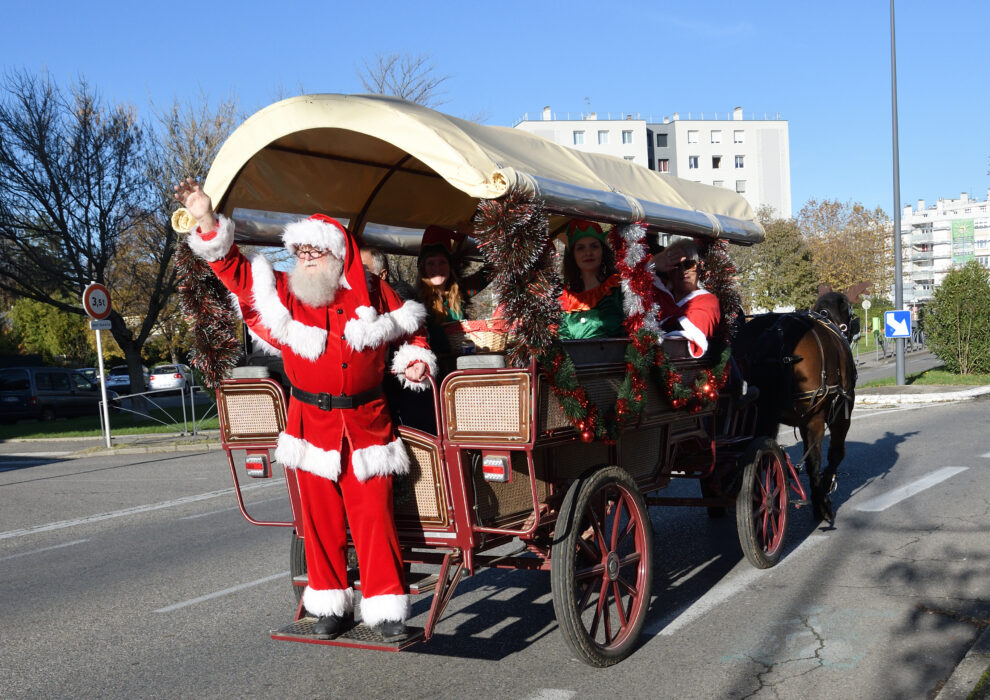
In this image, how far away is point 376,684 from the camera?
446 cm

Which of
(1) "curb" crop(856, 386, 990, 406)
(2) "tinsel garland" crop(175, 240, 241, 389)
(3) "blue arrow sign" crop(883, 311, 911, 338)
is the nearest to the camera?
(2) "tinsel garland" crop(175, 240, 241, 389)

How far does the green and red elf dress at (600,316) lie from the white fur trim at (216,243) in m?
1.85

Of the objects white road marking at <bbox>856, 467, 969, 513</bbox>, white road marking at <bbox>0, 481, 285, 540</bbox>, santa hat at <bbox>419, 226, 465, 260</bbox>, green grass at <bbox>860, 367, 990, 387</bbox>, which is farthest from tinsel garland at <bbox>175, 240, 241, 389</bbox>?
green grass at <bbox>860, 367, 990, 387</bbox>

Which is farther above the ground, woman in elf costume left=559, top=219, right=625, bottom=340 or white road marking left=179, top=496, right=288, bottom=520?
woman in elf costume left=559, top=219, right=625, bottom=340

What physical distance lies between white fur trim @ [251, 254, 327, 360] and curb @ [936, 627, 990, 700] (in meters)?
3.04

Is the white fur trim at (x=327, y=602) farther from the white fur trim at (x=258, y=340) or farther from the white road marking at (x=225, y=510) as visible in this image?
the white road marking at (x=225, y=510)

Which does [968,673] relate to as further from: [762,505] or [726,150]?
[726,150]

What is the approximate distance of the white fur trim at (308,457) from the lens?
14.0ft

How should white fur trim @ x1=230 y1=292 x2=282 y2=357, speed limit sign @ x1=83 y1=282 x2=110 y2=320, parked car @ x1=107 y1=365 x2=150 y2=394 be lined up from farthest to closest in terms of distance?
parked car @ x1=107 y1=365 x2=150 y2=394 → speed limit sign @ x1=83 y1=282 x2=110 y2=320 → white fur trim @ x1=230 y1=292 x2=282 y2=357

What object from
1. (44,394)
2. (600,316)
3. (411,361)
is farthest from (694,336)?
(44,394)

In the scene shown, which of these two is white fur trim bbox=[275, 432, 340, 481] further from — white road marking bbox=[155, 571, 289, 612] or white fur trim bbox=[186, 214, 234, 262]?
white road marking bbox=[155, 571, 289, 612]

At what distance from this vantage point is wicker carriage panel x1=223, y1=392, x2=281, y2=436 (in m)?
4.86

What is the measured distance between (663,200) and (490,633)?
270cm

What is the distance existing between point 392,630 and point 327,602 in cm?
37
